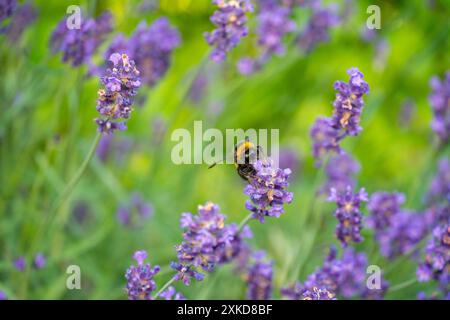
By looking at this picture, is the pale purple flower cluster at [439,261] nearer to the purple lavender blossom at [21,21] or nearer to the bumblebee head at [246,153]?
the bumblebee head at [246,153]

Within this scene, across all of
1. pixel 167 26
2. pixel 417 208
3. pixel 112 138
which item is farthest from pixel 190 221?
pixel 112 138

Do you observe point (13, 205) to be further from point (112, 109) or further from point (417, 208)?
point (417, 208)

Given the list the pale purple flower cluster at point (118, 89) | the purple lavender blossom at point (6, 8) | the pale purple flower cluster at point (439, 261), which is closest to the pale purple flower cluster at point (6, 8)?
the purple lavender blossom at point (6, 8)

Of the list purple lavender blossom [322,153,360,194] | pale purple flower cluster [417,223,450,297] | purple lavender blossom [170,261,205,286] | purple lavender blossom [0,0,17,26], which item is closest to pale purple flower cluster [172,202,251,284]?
purple lavender blossom [170,261,205,286]

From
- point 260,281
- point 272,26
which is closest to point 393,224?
point 260,281

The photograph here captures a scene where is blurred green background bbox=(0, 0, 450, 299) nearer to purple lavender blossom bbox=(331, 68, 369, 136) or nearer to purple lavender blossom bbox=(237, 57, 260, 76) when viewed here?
purple lavender blossom bbox=(237, 57, 260, 76)

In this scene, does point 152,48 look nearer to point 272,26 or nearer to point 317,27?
point 272,26
